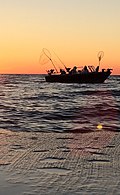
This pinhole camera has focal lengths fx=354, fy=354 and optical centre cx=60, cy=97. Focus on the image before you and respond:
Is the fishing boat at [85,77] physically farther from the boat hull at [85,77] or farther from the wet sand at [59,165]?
the wet sand at [59,165]

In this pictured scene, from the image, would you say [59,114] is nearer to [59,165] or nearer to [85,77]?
[59,165]

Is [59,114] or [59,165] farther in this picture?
[59,114]

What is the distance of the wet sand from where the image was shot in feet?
16.8

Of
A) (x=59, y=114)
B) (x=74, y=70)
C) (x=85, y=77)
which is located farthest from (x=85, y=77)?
(x=59, y=114)

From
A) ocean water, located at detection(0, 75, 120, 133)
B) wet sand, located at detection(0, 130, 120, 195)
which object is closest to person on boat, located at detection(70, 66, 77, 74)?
ocean water, located at detection(0, 75, 120, 133)

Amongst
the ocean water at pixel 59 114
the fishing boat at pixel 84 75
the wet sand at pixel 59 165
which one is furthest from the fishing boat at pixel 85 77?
the wet sand at pixel 59 165

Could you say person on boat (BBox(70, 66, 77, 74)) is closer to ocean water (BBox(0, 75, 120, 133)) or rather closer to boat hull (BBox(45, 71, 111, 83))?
boat hull (BBox(45, 71, 111, 83))

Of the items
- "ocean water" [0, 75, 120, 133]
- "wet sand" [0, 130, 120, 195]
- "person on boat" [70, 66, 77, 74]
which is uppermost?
"person on boat" [70, 66, 77, 74]

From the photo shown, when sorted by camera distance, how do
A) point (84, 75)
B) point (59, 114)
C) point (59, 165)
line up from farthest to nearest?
point (84, 75) < point (59, 114) < point (59, 165)

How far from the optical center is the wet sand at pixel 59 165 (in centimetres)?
512

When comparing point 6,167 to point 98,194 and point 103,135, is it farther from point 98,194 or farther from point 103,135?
point 103,135

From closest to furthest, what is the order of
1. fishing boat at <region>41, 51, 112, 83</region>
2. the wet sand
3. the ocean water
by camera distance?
1. the wet sand
2. the ocean water
3. fishing boat at <region>41, 51, 112, 83</region>

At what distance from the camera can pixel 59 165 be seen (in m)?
6.67

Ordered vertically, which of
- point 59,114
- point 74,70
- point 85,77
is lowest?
point 59,114
